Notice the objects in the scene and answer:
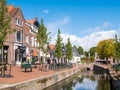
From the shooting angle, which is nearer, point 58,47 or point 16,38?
point 16,38

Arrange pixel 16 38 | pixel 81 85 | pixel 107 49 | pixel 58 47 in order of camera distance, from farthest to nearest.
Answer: pixel 107 49, pixel 58 47, pixel 16 38, pixel 81 85

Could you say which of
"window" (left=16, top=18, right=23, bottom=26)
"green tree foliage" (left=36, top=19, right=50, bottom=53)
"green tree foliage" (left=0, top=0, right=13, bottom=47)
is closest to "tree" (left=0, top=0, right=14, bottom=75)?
"green tree foliage" (left=0, top=0, right=13, bottom=47)

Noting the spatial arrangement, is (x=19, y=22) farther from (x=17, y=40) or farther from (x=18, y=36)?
(x=17, y=40)

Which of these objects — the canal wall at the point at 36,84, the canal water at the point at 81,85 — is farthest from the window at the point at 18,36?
the canal wall at the point at 36,84

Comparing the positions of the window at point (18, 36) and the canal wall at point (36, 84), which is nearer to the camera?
the canal wall at point (36, 84)

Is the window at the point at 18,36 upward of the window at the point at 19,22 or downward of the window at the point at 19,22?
downward

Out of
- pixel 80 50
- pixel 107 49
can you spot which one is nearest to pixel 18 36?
pixel 107 49

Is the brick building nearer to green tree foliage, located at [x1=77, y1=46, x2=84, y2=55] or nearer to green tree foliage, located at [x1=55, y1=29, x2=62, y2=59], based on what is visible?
green tree foliage, located at [x1=55, y1=29, x2=62, y2=59]

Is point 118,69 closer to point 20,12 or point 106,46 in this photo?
point 20,12

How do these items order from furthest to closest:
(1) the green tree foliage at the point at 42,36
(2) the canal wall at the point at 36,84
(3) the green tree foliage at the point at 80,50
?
(3) the green tree foliage at the point at 80,50 < (1) the green tree foliage at the point at 42,36 < (2) the canal wall at the point at 36,84

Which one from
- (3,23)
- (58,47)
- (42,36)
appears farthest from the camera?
(58,47)

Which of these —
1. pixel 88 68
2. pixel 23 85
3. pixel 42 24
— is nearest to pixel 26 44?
pixel 42 24

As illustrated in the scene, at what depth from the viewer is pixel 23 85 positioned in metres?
17.9

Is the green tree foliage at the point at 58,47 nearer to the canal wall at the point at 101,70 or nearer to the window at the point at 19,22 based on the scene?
the window at the point at 19,22
